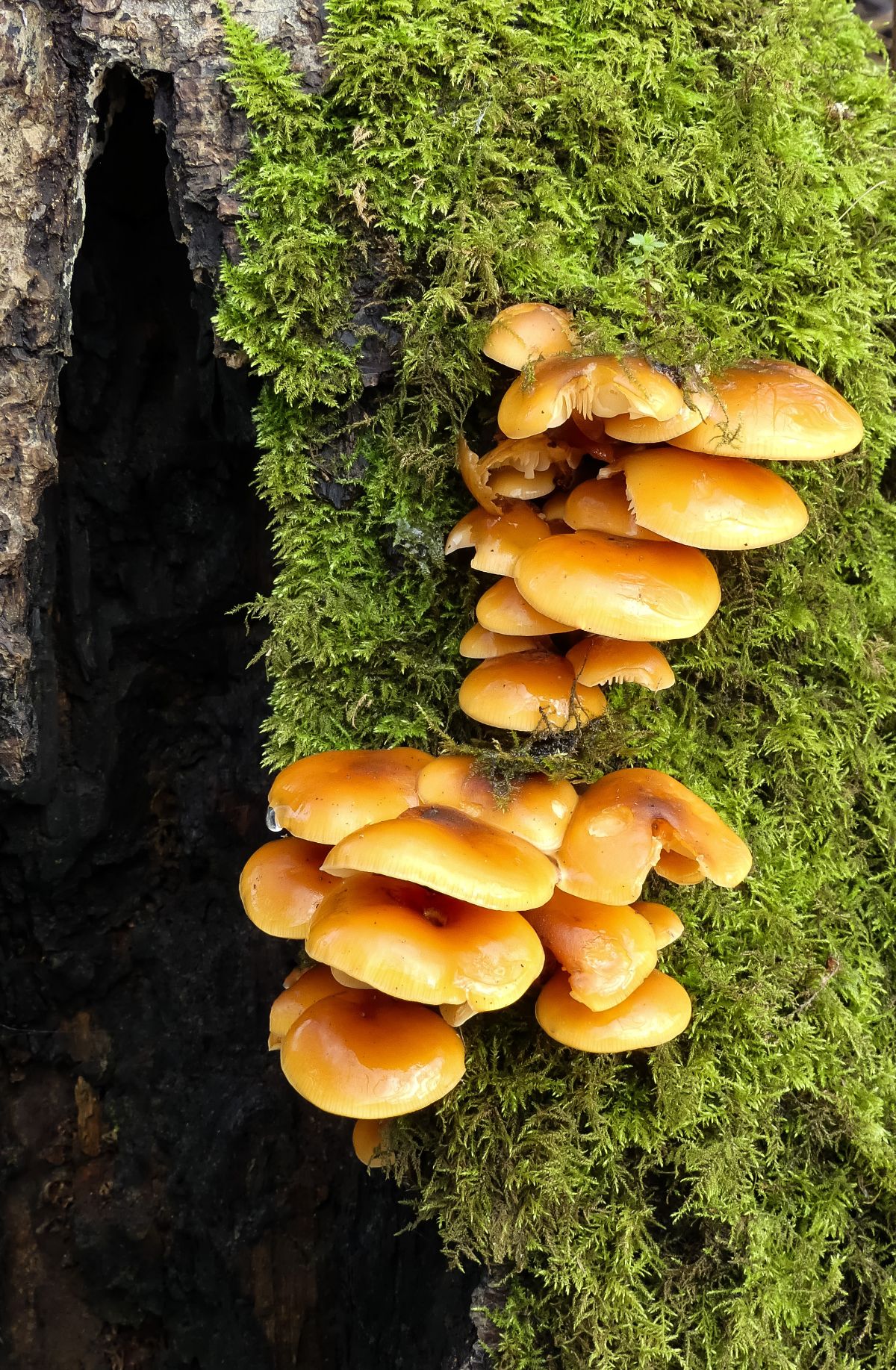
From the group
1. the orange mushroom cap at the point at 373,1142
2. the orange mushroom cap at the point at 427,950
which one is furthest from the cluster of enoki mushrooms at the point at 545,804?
the orange mushroom cap at the point at 373,1142

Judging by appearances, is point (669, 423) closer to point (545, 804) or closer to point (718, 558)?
point (718, 558)

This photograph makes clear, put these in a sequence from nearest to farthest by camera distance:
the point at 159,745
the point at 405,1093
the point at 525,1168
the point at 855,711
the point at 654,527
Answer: the point at 405,1093 → the point at 654,527 → the point at 525,1168 → the point at 855,711 → the point at 159,745

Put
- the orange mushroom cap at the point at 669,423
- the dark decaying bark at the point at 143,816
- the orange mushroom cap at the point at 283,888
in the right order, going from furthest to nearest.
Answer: the dark decaying bark at the point at 143,816
the orange mushroom cap at the point at 283,888
the orange mushroom cap at the point at 669,423

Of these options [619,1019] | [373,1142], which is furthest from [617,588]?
[373,1142]

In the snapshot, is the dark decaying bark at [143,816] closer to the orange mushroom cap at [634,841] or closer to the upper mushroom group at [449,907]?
the upper mushroom group at [449,907]

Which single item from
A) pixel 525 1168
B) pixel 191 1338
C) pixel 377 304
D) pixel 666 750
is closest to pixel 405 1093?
pixel 525 1168

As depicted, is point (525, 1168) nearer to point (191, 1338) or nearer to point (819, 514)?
point (819, 514)
